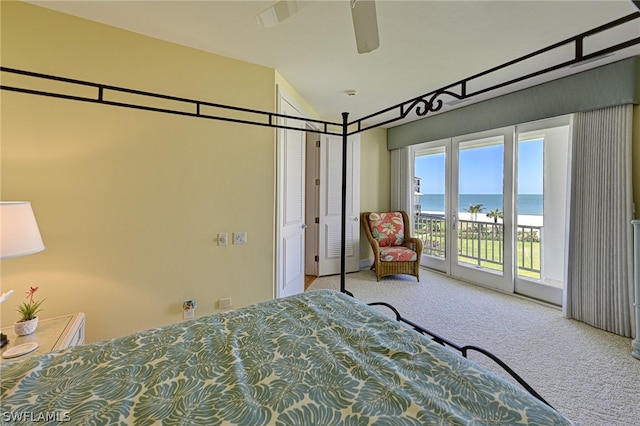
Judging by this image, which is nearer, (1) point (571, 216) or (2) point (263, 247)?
(2) point (263, 247)

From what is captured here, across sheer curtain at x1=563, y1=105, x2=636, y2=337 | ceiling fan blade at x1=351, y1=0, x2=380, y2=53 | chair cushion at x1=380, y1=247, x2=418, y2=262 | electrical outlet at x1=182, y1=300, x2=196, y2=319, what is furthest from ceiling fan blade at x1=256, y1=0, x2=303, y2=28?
chair cushion at x1=380, y1=247, x2=418, y2=262

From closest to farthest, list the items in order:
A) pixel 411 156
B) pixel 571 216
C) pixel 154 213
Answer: pixel 154 213
pixel 571 216
pixel 411 156

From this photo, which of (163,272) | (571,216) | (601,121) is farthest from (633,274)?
(163,272)

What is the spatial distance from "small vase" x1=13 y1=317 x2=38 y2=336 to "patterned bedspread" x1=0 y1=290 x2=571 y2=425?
0.86 metres

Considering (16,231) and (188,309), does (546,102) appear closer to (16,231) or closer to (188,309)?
(188,309)

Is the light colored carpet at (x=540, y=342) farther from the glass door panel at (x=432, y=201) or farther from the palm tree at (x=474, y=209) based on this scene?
the palm tree at (x=474, y=209)

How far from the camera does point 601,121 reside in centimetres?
261

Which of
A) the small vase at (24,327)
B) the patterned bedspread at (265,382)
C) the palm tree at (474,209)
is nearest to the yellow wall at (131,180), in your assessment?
the small vase at (24,327)

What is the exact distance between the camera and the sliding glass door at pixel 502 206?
3191 millimetres

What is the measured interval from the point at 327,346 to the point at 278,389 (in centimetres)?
26

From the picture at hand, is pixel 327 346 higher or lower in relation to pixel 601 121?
lower

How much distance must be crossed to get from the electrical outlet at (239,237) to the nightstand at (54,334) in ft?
3.73

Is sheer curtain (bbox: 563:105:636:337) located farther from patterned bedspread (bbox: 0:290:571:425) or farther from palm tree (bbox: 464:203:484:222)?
patterned bedspread (bbox: 0:290:571:425)

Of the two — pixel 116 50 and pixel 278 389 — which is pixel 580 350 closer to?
pixel 278 389
